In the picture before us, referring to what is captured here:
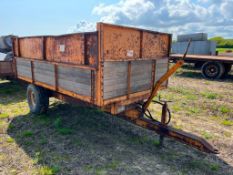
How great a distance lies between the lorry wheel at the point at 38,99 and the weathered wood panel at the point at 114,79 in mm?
2627

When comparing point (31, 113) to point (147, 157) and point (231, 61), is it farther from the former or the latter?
point (231, 61)

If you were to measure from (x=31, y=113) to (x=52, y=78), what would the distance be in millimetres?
2055

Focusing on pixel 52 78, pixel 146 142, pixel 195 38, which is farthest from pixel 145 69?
pixel 195 38

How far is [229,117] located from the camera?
6.26m

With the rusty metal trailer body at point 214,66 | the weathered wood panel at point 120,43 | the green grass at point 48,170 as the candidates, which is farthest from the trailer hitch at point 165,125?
the rusty metal trailer body at point 214,66

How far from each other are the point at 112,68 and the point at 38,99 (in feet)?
9.64

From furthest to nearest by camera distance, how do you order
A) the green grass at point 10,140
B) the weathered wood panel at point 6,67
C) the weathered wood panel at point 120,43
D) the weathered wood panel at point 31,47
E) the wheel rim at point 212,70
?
the wheel rim at point 212,70 → the weathered wood panel at point 6,67 → the weathered wood panel at point 31,47 → the green grass at point 10,140 → the weathered wood panel at point 120,43

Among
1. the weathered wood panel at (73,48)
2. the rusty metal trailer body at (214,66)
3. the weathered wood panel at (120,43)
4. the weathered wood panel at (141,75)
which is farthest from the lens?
the rusty metal trailer body at (214,66)

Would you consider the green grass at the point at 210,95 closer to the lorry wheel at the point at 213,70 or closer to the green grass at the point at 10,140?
the lorry wheel at the point at 213,70

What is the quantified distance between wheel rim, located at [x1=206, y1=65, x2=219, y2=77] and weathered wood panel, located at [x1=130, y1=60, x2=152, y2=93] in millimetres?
8699

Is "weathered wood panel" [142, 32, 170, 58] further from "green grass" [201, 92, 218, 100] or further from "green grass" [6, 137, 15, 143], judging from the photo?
"green grass" [201, 92, 218, 100]

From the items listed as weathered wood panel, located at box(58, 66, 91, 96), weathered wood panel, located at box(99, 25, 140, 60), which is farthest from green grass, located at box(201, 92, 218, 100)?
weathered wood panel, located at box(58, 66, 91, 96)

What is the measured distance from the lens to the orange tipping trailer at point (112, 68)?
366 cm

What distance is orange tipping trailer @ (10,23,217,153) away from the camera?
3660 millimetres
